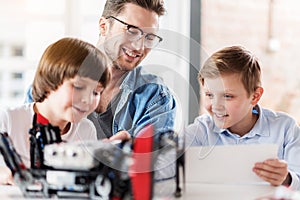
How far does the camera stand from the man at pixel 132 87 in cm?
89

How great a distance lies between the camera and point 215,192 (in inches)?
34.4

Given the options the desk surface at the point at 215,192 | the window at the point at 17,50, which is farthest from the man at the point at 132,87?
the window at the point at 17,50

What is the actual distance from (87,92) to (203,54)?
218 mm

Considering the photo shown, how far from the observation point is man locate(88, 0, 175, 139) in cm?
89

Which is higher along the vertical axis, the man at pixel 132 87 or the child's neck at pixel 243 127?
the man at pixel 132 87

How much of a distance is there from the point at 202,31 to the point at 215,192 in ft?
3.89

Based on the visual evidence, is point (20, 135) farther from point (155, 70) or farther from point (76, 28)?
point (76, 28)

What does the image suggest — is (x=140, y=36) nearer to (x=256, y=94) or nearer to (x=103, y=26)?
(x=103, y=26)

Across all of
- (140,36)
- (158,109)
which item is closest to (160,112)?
(158,109)

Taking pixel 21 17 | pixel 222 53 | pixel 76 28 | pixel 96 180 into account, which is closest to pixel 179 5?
pixel 76 28

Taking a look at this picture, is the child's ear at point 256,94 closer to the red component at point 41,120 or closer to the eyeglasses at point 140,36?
the eyeglasses at point 140,36

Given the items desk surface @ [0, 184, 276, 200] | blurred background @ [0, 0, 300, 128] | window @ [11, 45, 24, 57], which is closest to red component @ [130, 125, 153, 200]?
desk surface @ [0, 184, 276, 200]

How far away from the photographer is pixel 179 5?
1.51 m

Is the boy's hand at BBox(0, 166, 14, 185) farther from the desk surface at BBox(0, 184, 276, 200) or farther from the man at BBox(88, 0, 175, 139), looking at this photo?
the man at BBox(88, 0, 175, 139)
